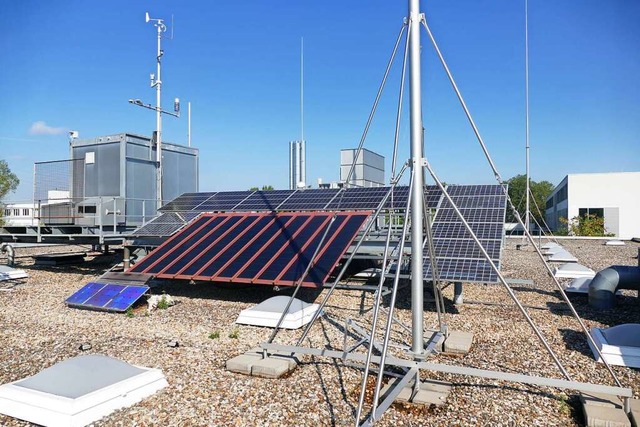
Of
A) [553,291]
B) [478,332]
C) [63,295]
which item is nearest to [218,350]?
[478,332]

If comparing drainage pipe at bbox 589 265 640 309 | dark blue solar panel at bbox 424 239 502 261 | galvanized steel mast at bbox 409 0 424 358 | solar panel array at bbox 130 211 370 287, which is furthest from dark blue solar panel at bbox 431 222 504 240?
galvanized steel mast at bbox 409 0 424 358

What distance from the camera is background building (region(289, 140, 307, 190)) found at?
85.3 ft

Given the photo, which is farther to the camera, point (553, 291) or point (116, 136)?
point (116, 136)

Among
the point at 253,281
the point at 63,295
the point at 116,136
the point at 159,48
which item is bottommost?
the point at 63,295

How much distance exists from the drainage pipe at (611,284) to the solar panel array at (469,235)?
2.51m

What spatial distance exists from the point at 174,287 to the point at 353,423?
10.1 metres

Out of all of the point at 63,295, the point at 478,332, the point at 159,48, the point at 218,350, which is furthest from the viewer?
the point at 159,48

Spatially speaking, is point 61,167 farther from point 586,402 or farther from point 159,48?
point 586,402

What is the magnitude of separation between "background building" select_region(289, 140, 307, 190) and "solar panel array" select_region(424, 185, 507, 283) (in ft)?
38.4

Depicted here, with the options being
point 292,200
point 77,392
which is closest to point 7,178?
point 292,200

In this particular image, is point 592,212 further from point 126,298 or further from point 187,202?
point 126,298

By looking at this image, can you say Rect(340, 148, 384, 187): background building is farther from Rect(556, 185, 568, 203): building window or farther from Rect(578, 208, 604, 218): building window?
Rect(556, 185, 568, 203): building window

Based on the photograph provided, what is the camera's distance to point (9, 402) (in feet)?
18.4

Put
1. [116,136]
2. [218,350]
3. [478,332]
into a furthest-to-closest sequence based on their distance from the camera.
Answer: [116,136] → [478,332] → [218,350]
